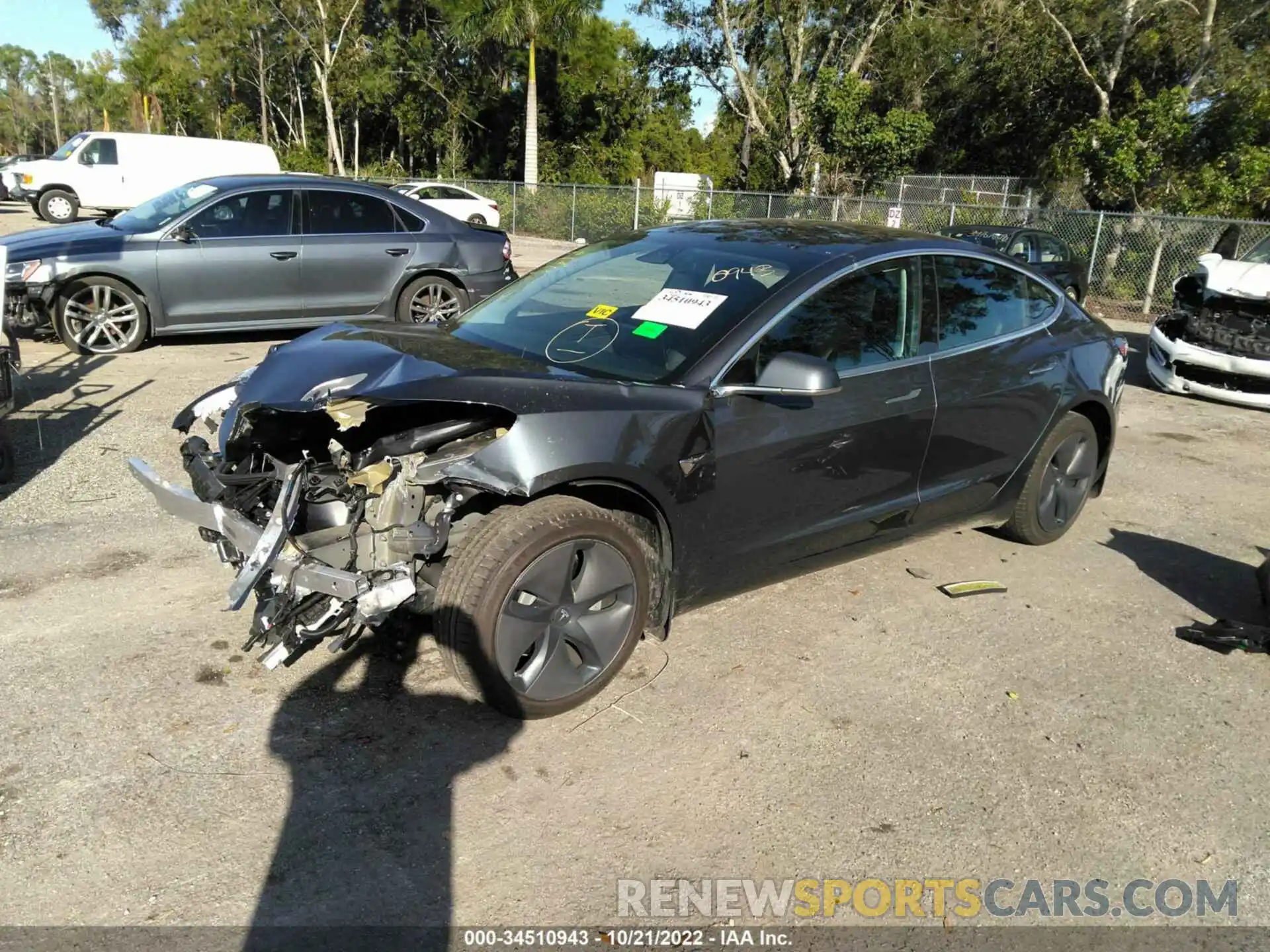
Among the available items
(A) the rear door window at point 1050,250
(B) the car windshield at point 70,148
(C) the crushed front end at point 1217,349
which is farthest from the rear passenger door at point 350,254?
(B) the car windshield at point 70,148

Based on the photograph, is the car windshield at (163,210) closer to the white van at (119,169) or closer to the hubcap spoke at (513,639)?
the hubcap spoke at (513,639)

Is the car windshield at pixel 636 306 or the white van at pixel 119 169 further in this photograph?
the white van at pixel 119 169

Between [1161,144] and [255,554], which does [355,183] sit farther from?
[1161,144]

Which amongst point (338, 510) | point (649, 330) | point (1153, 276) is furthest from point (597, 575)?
point (1153, 276)

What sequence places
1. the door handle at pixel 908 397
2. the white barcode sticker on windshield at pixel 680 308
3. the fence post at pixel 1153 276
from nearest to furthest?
1. the white barcode sticker on windshield at pixel 680 308
2. the door handle at pixel 908 397
3. the fence post at pixel 1153 276

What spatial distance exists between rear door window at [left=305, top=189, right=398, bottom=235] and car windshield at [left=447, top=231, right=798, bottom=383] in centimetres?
549

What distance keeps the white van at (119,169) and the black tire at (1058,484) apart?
22605mm

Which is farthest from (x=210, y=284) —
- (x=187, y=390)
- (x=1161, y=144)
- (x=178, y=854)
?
(x=1161, y=144)

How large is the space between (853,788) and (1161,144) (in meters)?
20.0

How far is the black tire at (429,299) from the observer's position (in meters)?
9.64

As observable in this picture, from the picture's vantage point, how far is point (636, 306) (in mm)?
3881

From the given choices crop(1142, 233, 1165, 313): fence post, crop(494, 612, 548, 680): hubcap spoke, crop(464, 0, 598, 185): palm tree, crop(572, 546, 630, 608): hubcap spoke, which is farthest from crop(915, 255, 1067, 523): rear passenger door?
crop(464, 0, 598, 185): palm tree

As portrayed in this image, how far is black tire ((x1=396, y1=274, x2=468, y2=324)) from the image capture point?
9.64 metres

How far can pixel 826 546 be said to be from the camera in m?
3.96
